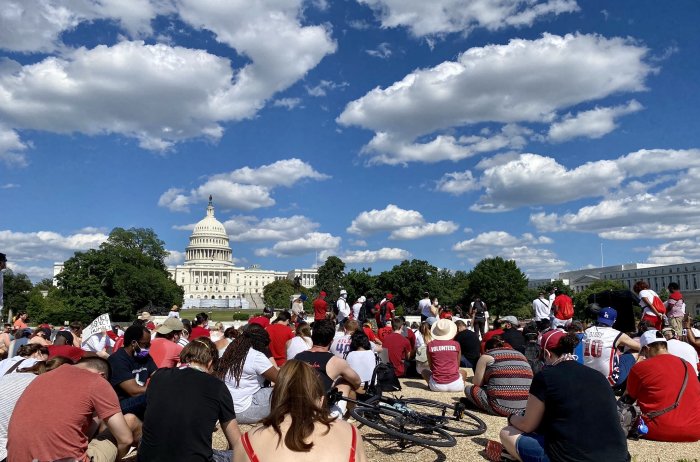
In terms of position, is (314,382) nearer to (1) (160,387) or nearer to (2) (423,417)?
(1) (160,387)

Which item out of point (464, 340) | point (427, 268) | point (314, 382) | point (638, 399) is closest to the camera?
point (314, 382)

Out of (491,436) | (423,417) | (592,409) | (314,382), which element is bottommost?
(491,436)

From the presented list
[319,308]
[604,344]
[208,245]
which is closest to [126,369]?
[604,344]

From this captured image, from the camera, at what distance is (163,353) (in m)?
8.11

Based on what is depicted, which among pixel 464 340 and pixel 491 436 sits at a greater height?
pixel 464 340

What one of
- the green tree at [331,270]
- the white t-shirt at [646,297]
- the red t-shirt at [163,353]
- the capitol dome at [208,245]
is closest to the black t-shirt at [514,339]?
the white t-shirt at [646,297]

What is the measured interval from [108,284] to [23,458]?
233ft

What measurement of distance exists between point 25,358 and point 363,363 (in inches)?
172

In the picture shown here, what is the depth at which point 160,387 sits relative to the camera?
14.5 feet

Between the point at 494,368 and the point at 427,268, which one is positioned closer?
the point at 494,368

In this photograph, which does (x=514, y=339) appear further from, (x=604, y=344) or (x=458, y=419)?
(x=458, y=419)

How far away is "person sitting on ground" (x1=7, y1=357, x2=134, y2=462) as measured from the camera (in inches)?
171

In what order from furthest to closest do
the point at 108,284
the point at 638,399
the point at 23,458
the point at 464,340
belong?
the point at 108,284 < the point at 464,340 < the point at 638,399 < the point at 23,458

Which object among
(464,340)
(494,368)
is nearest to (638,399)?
(494,368)
